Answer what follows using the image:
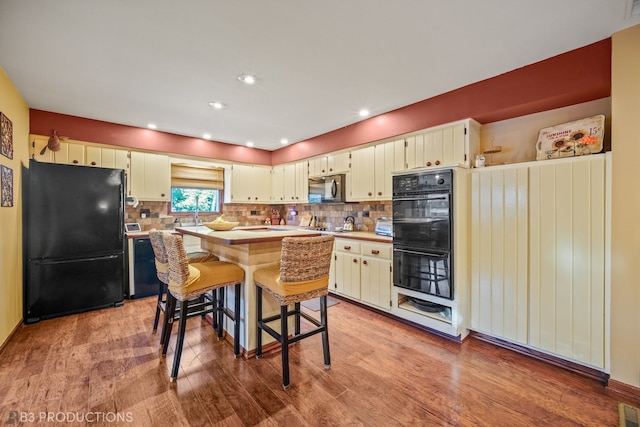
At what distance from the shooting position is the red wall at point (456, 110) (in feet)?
6.93

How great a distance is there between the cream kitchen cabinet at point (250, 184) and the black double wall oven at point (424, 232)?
3.18 metres

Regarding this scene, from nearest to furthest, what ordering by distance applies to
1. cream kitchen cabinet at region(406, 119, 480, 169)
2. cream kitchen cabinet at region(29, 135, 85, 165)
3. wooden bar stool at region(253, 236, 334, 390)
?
wooden bar stool at region(253, 236, 334, 390)
cream kitchen cabinet at region(406, 119, 480, 169)
cream kitchen cabinet at region(29, 135, 85, 165)

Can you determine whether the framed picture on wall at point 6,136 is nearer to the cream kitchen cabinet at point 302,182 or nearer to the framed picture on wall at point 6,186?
the framed picture on wall at point 6,186

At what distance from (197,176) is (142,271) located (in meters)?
1.91

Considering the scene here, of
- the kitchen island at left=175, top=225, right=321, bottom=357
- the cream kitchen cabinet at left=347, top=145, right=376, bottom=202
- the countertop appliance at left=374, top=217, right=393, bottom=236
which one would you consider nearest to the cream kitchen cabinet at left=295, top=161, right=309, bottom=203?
the cream kitchen cabinet at left=347, top=145, right=376, bottom=202

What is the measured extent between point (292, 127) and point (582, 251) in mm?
3561

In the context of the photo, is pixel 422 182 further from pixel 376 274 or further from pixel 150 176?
pixel 150 176

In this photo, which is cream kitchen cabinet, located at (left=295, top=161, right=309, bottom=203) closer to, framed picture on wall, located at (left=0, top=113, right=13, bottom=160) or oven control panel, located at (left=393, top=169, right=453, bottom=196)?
oven control panel, located at (left=393, top=169, right=453, bottom=196)

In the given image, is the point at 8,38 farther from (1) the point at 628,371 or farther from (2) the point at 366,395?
(1) the point at 628,371

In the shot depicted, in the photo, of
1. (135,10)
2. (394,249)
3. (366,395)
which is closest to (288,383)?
(366,395)

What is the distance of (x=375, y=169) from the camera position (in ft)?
11.9

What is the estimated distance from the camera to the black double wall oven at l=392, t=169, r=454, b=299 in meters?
2.58

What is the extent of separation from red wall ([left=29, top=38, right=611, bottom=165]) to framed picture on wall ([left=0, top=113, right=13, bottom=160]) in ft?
2.99

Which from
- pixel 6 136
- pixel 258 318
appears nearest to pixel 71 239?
pixel 6 136
